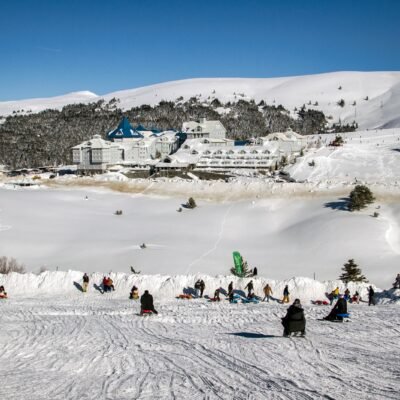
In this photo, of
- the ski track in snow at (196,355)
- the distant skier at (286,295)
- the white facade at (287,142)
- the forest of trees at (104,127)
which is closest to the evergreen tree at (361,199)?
the distant skier at (286,295)

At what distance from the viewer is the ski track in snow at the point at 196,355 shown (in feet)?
28.9

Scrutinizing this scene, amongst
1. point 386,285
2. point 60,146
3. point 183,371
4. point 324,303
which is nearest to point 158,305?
point 324,303

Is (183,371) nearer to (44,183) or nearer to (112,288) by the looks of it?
(112,288)

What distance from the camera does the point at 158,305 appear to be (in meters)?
20.1

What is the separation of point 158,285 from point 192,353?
11198 millimetres

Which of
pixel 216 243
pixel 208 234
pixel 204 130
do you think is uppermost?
pixel 204 130

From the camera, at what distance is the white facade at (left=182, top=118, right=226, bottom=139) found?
373ft

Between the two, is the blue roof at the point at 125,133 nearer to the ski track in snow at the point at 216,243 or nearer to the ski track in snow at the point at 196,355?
the ski track in snow at the point at 216,243

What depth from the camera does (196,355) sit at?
11.7 metres

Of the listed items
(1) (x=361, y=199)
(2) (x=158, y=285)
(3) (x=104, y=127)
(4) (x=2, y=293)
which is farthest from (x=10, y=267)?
(3) (x=104, y=127)

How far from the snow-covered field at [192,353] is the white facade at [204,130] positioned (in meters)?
95.3

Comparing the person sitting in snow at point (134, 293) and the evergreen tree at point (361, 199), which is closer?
the person sitting in snow at point (134, 293)

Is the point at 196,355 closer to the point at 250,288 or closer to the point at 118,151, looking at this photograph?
the point at 250,288

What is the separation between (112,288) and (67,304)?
9.44 ft
